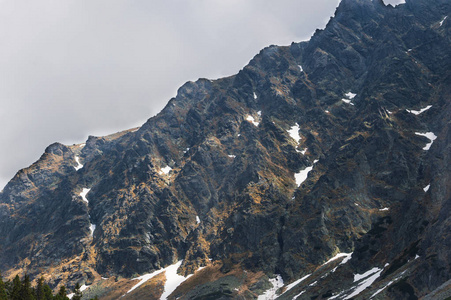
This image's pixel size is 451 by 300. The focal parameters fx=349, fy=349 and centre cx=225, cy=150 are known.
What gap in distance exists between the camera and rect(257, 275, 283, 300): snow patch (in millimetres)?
149350

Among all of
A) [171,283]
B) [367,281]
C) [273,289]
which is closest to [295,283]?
[273,289]

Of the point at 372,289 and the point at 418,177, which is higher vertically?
the point at 418,177

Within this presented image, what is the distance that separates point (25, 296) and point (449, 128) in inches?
6833

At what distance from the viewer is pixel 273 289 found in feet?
510

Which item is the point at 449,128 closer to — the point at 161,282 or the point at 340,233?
the point at 340,233

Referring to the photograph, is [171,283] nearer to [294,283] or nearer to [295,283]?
[294,283]

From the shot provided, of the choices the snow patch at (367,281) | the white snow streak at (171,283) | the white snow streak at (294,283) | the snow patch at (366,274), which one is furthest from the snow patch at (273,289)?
the white snow streak at (171,283)

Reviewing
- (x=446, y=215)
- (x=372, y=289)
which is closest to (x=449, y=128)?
(x=446, y=215)

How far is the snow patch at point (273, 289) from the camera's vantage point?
490 feet

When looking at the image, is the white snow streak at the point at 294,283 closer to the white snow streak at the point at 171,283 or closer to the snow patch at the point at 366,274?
the snow patch at the point at 366,274

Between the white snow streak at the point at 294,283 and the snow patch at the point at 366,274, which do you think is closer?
the snow patch at the point at 366,274

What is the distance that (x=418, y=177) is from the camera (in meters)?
167

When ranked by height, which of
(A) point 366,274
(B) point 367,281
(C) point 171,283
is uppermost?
(C) point 171,283

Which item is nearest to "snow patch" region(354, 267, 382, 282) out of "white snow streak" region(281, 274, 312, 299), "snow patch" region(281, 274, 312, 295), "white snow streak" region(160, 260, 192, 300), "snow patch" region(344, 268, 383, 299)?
"snow patch" region(344, 268, 383, 299)
